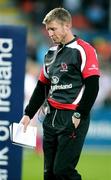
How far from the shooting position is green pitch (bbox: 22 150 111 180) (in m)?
14.2


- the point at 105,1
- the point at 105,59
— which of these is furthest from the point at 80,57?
the point at 105,1

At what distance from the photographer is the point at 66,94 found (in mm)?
9547

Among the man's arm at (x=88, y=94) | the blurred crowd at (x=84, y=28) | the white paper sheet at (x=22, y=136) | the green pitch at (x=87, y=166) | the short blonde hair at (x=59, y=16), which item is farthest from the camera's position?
the blurred crowd at (x=84, y=28)

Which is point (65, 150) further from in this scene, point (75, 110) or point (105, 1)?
point (105, 1)

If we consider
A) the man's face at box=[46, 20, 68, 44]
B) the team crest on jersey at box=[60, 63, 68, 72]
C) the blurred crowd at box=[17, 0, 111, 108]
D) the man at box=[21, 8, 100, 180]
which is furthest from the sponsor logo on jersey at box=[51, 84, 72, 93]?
the blurred crowd at box=[17, 0, 111, 108]

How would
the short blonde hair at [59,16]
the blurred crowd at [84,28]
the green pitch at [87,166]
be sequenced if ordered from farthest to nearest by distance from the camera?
the blurred crowd at [84,28] → the green pitch at [87,166] → the short blonde hair at [59,16]

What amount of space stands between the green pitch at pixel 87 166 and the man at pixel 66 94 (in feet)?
13.3

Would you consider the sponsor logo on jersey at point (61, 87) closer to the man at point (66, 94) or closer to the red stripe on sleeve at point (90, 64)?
the man at point (66, 94)

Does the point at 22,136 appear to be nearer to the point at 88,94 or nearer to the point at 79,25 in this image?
the point at 88,94

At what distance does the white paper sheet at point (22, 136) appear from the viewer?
9914mm

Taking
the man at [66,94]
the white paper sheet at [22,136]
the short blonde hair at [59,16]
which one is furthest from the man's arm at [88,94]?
the white paper sheet at [22,136]

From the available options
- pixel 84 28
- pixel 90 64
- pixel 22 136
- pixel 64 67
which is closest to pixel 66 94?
pixel 64 67

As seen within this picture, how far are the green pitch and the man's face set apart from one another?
4522 mm

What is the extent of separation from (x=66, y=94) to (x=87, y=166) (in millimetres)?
6570
